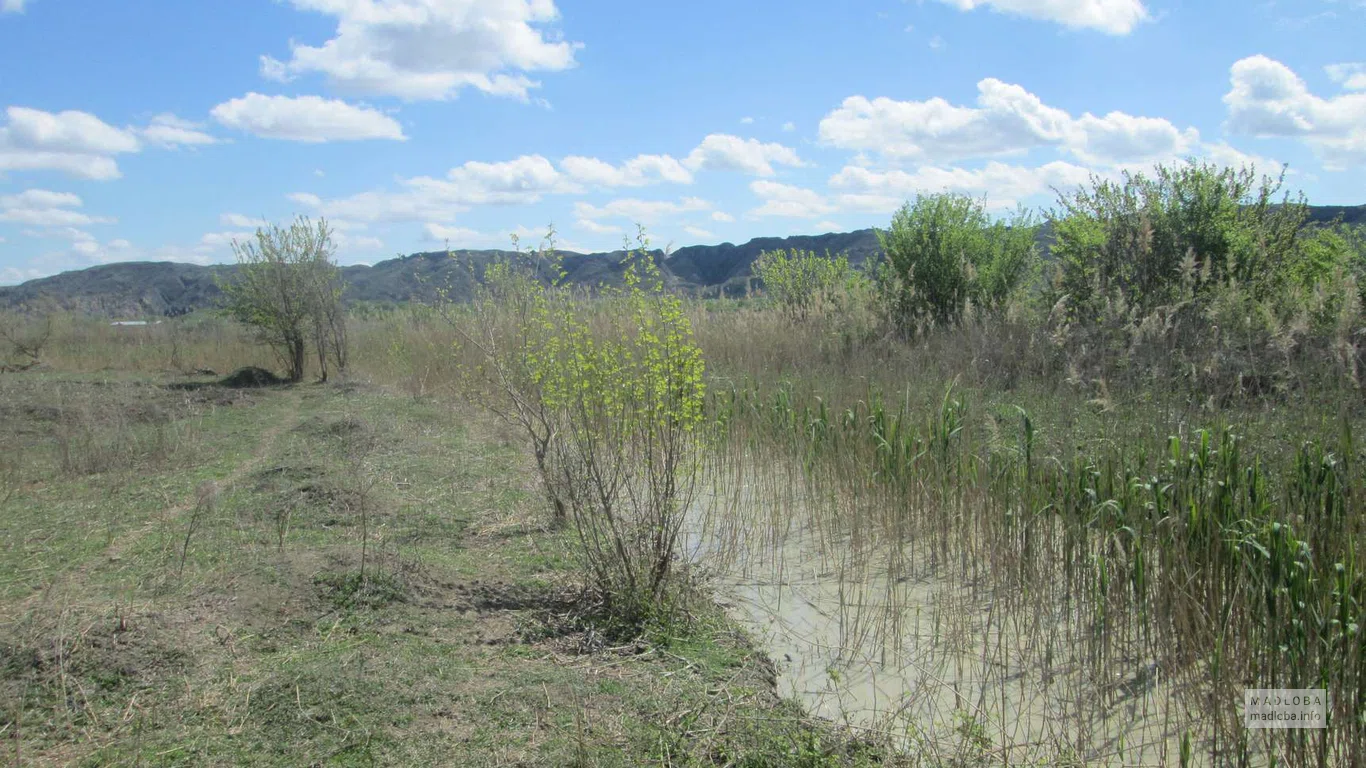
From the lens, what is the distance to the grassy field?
3.33 meters

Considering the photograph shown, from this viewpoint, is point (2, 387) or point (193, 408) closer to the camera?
point (193, 408)

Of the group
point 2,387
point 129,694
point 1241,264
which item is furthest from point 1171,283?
point 2,387

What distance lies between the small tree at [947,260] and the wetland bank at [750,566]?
10.7 feet

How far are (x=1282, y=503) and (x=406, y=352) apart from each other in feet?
52.8

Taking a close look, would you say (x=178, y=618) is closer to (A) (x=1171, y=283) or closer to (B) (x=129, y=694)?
(B) (x=129, y=694)

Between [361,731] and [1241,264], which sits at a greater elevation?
[1241,264]

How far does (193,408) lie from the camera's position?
40.5 ft

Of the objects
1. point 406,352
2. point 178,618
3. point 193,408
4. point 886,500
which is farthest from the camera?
point 406,352

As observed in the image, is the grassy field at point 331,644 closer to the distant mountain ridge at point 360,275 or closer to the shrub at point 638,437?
the shrub at point 638,437

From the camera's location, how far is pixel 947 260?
12.9m

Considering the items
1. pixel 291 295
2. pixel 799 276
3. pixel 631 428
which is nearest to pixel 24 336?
pixel 291 295

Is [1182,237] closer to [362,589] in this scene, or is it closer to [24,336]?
[362,589]

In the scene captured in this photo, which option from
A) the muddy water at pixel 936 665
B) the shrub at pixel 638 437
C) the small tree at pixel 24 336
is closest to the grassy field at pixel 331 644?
the shrub at pixel 638 437

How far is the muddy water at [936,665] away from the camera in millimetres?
3508
